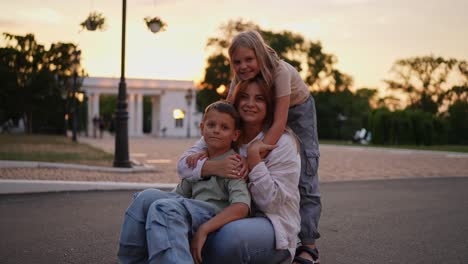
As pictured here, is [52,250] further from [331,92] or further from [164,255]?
[331,92]

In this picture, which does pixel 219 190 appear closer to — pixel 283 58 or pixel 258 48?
pixel 258 48

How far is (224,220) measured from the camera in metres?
2.69

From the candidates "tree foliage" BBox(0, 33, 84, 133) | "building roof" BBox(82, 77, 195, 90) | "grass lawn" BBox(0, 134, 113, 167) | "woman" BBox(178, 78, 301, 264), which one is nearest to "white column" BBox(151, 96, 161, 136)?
"building roof" BBox(82, 77, 195, 90)

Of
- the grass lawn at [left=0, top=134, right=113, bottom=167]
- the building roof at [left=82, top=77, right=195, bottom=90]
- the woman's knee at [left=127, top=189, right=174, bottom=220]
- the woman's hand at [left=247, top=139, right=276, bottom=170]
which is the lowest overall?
the grass lawn at [left=0, top=134, right=113, bottom=167]

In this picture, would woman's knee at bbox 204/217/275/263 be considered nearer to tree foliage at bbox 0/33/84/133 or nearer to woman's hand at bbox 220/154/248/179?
woman's hand at bbox 220/154/248/179

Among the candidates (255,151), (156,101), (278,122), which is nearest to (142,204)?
(255,151)

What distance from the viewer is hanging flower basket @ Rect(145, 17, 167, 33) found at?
13078mm

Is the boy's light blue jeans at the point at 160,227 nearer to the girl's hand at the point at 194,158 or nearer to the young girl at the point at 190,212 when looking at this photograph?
the young girl at the point at 190,212

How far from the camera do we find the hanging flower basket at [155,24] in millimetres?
13078

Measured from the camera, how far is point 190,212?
2.69 metres

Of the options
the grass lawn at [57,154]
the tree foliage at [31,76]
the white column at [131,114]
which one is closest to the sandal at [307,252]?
the grass lawn at [57,154]

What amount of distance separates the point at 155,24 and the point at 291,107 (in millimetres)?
9740

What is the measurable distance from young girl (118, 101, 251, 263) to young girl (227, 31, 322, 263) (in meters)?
0.28

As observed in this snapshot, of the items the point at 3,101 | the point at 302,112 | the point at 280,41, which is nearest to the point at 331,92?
the point at 280,41
